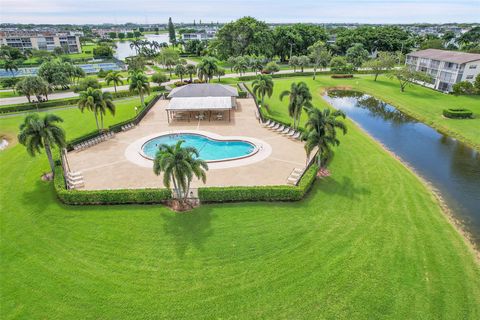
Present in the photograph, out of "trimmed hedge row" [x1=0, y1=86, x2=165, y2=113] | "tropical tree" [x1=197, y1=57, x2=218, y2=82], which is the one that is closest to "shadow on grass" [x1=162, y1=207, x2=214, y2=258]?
"trimmed hedge row" [x1=0, y1=86, x2=165, y2=113]

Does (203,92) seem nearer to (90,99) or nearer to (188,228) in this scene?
(90,99)

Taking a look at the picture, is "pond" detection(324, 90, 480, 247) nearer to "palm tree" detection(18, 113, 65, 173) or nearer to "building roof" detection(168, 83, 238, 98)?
"building roof" detection(168, 83, 238, 98)

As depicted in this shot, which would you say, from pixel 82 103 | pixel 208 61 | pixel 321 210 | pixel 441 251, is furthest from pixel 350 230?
pixel 208 61

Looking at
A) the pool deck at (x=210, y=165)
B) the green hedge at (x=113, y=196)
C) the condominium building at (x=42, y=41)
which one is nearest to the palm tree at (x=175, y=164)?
the green hedge at (x=113, y=196)

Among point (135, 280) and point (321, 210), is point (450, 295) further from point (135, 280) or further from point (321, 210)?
point (135, 280)

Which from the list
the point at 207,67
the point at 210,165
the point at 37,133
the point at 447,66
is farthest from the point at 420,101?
the point at 37,133

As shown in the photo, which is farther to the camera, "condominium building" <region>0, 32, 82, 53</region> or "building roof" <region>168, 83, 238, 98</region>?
"condominium building" <region>0, 32, 82, 53</region>
